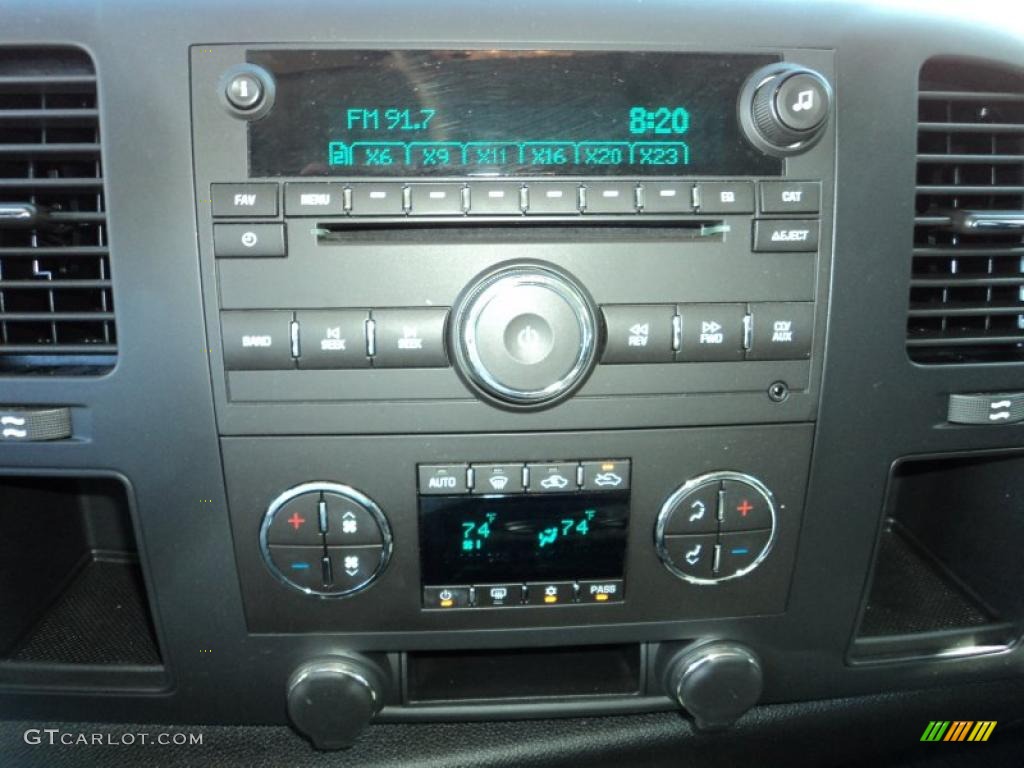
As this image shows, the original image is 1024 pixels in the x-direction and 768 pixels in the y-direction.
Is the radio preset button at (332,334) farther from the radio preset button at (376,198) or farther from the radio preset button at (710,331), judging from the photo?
the radio preset button at (710,331)

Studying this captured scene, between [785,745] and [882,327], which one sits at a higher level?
[882,327]

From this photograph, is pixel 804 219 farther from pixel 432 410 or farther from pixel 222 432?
pixel 222 432

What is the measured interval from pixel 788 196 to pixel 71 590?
1122mm

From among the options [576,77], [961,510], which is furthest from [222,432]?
[961,510]

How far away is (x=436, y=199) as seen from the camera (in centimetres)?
80

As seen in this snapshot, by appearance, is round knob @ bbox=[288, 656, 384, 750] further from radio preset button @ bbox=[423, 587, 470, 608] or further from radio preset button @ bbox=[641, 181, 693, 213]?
radio preset button @ bbox=[641, 181, 693, 213]

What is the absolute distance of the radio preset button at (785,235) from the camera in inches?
33.0

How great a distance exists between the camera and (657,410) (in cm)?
87

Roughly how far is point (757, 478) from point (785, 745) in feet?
1.52

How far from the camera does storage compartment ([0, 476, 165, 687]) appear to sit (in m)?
0.98

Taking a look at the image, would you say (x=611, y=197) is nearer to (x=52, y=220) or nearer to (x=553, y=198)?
(x=553, y=198)

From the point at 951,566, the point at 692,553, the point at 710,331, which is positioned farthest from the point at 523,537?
the point at 951,566

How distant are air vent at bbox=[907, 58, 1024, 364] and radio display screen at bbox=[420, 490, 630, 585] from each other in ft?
1.36

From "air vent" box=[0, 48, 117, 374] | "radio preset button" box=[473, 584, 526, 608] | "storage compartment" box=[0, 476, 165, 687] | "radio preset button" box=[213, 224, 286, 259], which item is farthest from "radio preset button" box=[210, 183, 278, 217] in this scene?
"radio preset button" box=[473, 584, 526, 608]
